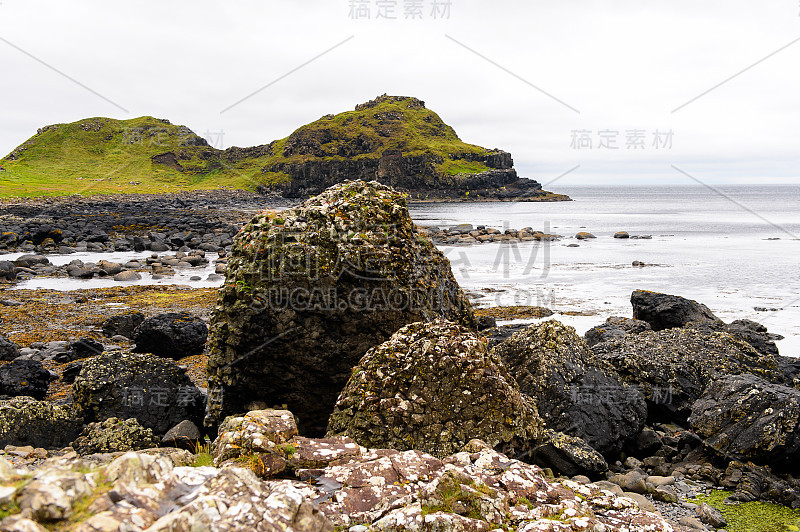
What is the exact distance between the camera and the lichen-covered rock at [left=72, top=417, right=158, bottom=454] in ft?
28.3

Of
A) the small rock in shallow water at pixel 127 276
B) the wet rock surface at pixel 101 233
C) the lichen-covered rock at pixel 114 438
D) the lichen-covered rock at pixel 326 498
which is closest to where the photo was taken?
the lichen-covered rock at pixel 326 498

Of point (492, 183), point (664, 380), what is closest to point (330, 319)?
point (664, 380)

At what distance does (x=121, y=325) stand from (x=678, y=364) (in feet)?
53.3

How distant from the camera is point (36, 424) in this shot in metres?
9.02

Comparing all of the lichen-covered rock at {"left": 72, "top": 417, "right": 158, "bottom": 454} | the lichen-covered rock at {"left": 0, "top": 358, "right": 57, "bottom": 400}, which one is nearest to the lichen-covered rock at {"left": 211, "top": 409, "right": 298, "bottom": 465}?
the lichen-covered rock at {"left": 72, "top": 417, "right": 158, "bottom": 454}

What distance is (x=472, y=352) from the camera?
743 cm

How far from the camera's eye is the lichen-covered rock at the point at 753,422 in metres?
8.24

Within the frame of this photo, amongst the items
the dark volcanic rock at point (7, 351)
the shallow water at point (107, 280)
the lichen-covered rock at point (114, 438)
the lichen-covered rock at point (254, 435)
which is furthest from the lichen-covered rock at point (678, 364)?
the shallow water at point (107, 280)

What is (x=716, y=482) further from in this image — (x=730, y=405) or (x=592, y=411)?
(x=592, y=411)

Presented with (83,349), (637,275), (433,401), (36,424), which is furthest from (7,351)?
(637,275)

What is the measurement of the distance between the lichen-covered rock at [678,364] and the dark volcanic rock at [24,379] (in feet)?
42.5

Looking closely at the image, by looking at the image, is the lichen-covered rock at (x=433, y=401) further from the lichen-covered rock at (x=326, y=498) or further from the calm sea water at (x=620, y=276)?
the calm sea water at (x=620, y=276)

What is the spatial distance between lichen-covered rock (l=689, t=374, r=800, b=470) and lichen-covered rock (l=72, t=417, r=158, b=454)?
9789 millimetres

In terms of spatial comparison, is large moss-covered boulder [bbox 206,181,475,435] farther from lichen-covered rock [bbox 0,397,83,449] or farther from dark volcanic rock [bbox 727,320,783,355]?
dark volcanic rock [bbox 727,320,783,355]
